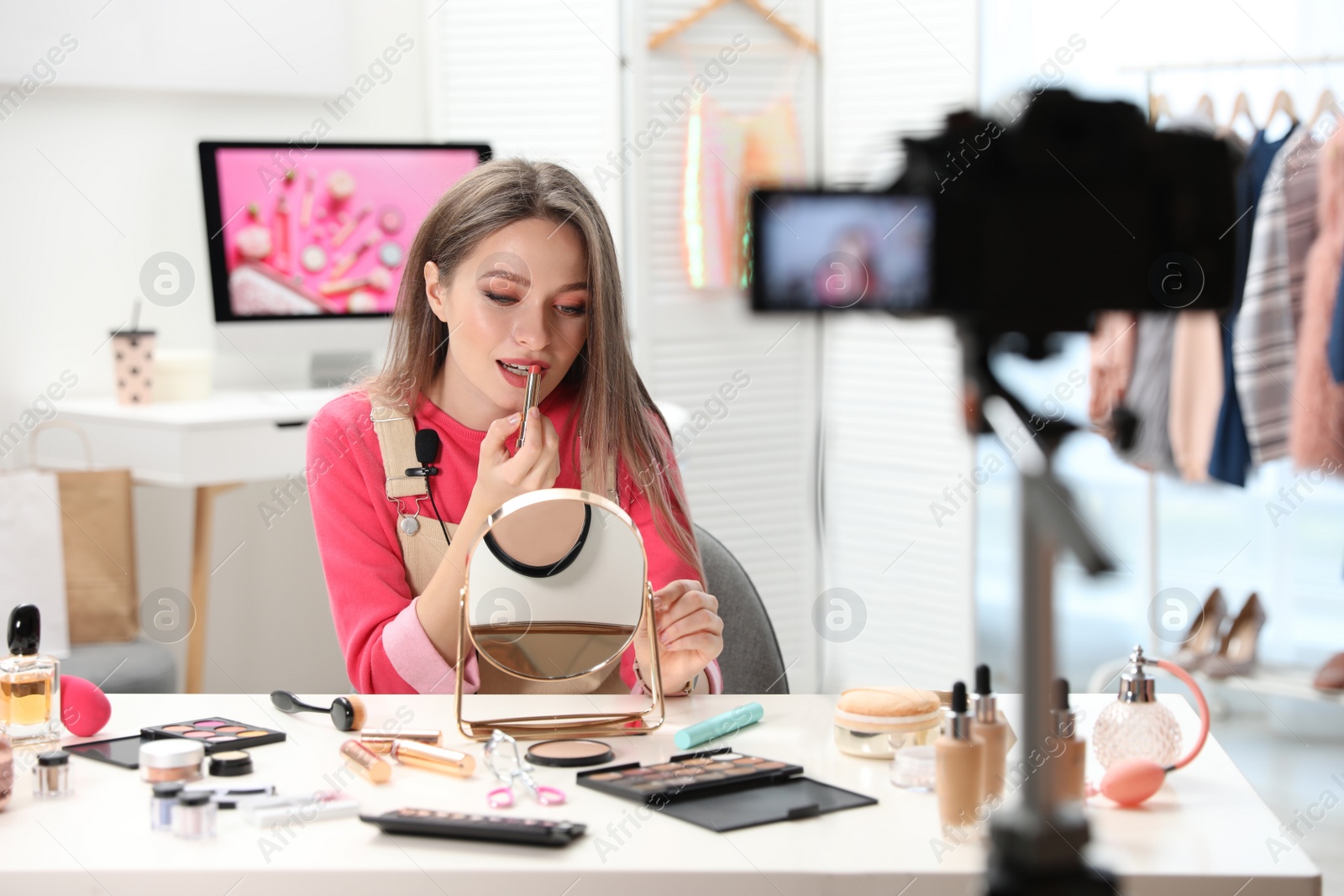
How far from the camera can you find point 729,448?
11.2 feet

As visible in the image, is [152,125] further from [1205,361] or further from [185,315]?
[1205,361]

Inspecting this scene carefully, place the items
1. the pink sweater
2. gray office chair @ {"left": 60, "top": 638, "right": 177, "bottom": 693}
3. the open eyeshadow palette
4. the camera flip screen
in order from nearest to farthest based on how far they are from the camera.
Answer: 1. the camera flip screen
2. the open eyeshadow palette
3. the pink sweater
4. gray office chair @ {"left": 60, "top": 638, "right": 177, "bottom": 693}

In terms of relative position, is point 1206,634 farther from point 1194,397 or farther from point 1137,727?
point 1137,727

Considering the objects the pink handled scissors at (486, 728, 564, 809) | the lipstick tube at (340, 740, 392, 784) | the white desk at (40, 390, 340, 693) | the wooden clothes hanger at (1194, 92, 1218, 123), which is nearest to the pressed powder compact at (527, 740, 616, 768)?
the pink handled scissors at (486, 728, 564, 809)

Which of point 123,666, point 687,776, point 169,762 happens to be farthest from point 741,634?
point 123,666

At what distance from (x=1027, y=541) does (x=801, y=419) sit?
3069 millimetres

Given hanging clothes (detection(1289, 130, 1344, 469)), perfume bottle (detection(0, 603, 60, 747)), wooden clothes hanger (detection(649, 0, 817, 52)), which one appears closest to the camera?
perfume bottle (detection(0, 603, 60, 747))

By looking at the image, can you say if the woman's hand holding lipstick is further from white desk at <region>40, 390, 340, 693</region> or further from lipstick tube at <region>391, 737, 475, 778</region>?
white desk at <region>40, 390, 340, 693</region>

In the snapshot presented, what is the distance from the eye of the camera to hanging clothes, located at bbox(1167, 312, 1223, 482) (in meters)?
3.01

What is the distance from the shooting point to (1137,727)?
3.67 ft

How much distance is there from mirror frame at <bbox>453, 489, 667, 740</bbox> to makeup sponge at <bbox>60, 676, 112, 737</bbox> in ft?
1.14

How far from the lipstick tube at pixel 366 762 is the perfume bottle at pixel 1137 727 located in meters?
0.62

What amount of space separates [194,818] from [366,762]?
17cm

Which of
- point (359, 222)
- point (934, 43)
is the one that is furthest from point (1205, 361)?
point (359, 222)
